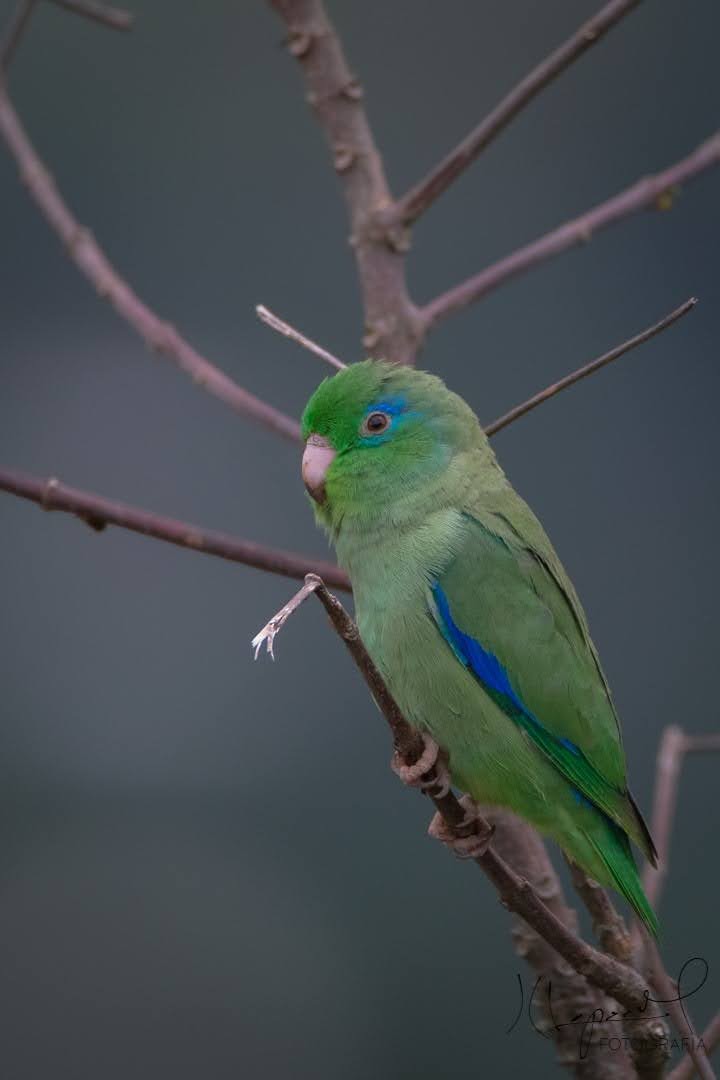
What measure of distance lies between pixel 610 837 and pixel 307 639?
1.77m

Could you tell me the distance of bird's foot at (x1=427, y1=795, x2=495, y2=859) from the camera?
6.28 feet

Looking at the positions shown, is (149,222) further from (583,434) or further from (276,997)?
(276,997)

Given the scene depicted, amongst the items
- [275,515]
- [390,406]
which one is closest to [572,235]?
[390,406]

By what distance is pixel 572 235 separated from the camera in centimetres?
247

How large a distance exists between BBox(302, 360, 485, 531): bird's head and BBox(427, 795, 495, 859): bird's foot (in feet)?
1.87

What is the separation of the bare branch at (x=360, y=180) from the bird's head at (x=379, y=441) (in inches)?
6.1

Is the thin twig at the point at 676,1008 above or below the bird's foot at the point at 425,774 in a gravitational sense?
below

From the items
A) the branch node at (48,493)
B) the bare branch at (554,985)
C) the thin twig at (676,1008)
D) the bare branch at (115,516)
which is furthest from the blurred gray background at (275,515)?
the branch node at (48,493)

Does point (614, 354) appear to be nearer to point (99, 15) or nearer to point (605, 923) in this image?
point (605, 923)

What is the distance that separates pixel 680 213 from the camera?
4.11 meters

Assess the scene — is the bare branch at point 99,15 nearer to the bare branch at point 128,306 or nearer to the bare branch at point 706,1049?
the bare branch at point 128,306

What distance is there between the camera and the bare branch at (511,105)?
2070 mm

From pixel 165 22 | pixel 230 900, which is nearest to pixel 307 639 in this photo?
pixel 230 900

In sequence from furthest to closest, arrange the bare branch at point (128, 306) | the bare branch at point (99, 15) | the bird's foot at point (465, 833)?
the bare branch at point (128, 306), the bare branch at point (99, 15), the bird's foot at point (465, 833)
